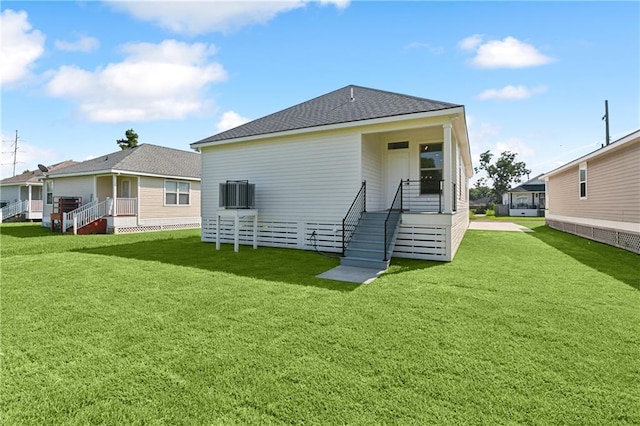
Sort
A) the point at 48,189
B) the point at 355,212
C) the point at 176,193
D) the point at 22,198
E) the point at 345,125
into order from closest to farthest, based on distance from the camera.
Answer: the point at 345,125
the point at 355,212
the point at 176,193
the point at 48,189
the point at 22,198

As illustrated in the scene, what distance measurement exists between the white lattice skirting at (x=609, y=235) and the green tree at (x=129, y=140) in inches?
1597

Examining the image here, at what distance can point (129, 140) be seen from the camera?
34656 mm

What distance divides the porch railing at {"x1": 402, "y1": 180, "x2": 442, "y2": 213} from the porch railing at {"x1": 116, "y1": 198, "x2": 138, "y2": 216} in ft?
46.3

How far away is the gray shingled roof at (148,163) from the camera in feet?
52.5

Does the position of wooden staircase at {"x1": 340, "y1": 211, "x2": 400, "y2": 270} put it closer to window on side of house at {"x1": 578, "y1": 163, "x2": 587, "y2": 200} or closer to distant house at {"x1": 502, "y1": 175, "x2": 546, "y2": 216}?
window on side of house at {"x1": 578, "y1": 163, "x2": 587, "y2": 200}

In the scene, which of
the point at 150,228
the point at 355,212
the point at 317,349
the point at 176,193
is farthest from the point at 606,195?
the point at 150,228

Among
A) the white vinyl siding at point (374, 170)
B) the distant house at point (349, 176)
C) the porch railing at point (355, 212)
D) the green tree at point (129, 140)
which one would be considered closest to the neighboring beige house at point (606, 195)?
the distant house at point (349, 176)

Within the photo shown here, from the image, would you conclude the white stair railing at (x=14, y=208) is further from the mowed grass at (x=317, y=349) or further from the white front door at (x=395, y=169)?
the white front door at (x=395, y=169)

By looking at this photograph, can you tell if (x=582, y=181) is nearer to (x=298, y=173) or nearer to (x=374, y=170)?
(x=374, y=170)

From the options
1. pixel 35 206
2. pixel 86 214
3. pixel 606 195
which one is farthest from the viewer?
pixel 35 206

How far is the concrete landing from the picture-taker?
5988 millimetres

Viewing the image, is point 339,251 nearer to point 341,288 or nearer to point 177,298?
point 341,288

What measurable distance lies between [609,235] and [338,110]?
439 inches

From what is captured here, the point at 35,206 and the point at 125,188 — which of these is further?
the point at 35,206
